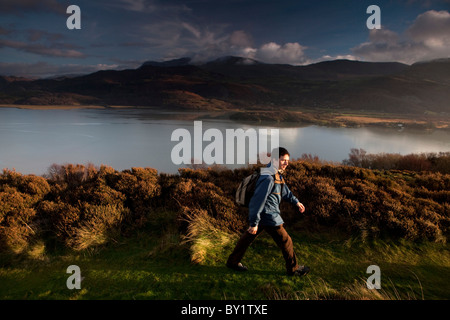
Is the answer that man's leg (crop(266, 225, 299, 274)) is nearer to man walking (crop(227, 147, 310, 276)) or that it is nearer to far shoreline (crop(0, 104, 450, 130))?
man walking (crop(227, 147, 310, 276))

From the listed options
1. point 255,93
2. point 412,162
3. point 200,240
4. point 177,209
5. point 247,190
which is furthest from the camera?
point 255,93

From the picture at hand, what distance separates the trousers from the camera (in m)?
3.46

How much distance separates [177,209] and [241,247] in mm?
3031

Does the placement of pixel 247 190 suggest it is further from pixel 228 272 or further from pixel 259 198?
pixel 228 272

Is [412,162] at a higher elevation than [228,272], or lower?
higher

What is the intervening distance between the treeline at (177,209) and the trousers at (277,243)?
53.6 inches

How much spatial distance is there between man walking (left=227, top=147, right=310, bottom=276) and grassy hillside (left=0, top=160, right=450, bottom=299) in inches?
15.8

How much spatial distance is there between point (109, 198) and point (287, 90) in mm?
172548

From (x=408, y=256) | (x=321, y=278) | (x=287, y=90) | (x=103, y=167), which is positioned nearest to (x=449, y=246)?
(x=408, y=256)

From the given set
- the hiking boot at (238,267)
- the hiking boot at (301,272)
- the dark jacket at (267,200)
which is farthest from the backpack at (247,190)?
the hiking boot at (301,272)

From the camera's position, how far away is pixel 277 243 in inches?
139

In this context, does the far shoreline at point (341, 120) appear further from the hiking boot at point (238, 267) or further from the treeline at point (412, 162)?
the hiking boot at point (238, 267)

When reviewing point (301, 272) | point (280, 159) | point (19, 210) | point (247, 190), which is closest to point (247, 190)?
point (247, 190)

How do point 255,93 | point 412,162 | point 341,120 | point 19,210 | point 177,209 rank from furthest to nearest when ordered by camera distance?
point 255,93, point 341,120, point 412,162, point 177,209, point 19,210
